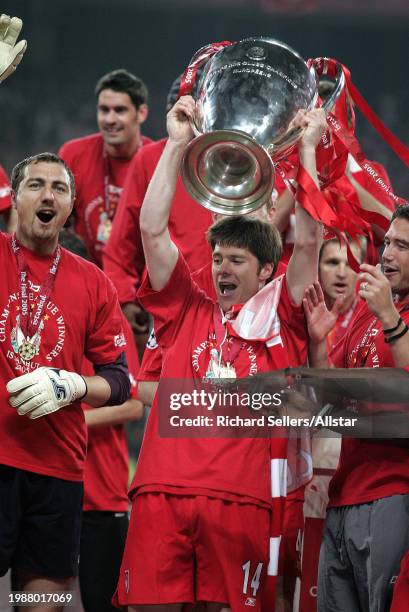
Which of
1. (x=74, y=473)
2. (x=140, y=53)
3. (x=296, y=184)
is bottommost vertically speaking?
(x=74, y=473)

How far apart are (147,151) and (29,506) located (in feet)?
6.58

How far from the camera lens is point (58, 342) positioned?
3527 mm

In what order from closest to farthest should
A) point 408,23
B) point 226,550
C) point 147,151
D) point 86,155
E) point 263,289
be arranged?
point 226,550 → point 263,289 → point 147,151 → point 86,155 → point 408,23

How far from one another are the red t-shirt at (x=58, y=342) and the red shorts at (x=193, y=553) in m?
0.37

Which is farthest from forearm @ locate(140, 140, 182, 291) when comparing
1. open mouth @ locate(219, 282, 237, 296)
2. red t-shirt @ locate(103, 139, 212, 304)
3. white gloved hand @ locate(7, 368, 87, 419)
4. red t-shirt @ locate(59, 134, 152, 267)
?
red t-shirt @ locate(59, 134, 152, 267)

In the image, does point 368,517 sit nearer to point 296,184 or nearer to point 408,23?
point 296,184

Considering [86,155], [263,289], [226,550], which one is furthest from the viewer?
[86,155]

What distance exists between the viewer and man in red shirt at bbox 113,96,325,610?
3268mm

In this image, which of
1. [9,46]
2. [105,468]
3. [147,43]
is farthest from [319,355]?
[147,43]

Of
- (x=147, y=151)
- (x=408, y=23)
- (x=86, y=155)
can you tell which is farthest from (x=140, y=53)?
(x=147, y=151)

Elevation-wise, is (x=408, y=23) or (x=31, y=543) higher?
(x=408, y=23)

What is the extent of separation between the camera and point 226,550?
10.7ft

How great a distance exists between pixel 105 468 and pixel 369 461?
4.42 feet

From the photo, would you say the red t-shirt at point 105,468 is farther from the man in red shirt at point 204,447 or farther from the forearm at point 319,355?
the forearm at point 319,355
